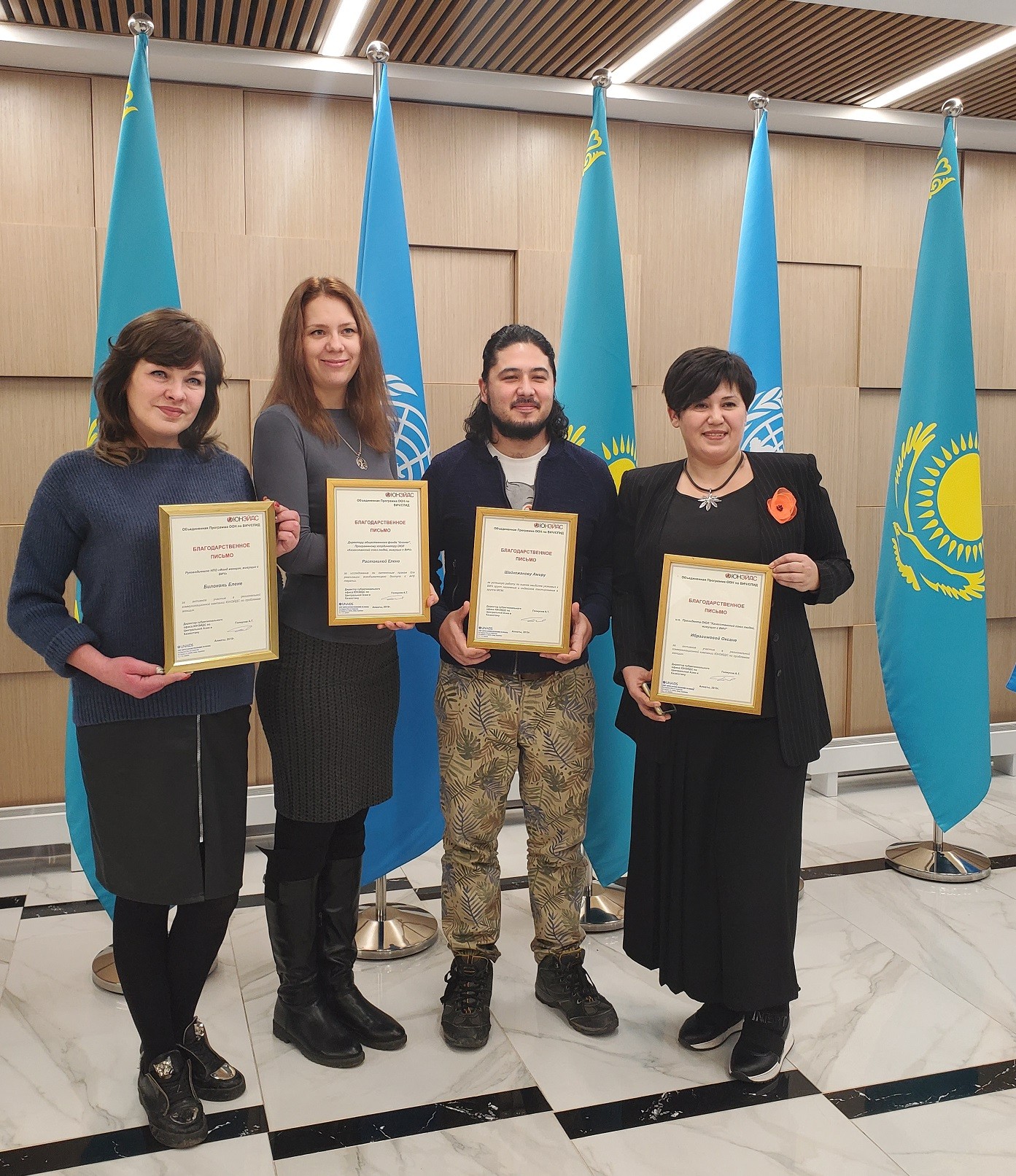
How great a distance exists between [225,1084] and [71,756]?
41.9 inches

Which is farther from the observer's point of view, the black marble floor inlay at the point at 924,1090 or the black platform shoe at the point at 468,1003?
the black platform shoe at the point at 468,1003

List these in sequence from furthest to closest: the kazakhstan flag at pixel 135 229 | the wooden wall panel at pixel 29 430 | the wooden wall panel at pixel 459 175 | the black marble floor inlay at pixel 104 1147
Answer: the wooden wall panel at pixel 459 175 → the wooden wall panel at pixel 29 430 → the kazakhstan flag at pixel 135 229 → the black marble floor inlay at pixel 104 1147

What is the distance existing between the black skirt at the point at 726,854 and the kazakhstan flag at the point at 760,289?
1513 millimetres

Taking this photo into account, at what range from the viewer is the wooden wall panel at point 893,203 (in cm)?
467

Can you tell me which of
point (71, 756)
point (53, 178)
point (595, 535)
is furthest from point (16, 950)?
point (53, 178)

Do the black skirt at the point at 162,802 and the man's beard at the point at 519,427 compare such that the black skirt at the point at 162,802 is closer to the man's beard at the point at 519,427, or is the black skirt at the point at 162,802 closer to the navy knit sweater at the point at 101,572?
the navy knit sweater at the point at 101,572

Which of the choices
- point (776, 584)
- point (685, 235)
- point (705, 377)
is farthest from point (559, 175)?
point (776, 584)

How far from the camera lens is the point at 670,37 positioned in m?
3.57

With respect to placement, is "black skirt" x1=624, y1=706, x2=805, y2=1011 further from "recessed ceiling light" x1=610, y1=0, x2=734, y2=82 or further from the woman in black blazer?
"recessed ceiling light" x1=610, y1=0, x2=734, y2=82

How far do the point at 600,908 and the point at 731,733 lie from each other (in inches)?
49.0

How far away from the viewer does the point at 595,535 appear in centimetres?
253

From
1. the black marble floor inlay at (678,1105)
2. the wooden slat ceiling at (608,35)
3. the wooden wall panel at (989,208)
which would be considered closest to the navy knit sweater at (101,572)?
the black marble floor inlay at (678,1105)

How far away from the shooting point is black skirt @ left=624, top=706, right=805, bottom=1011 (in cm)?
231

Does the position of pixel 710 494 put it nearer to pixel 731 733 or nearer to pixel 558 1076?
pixel 731 733
